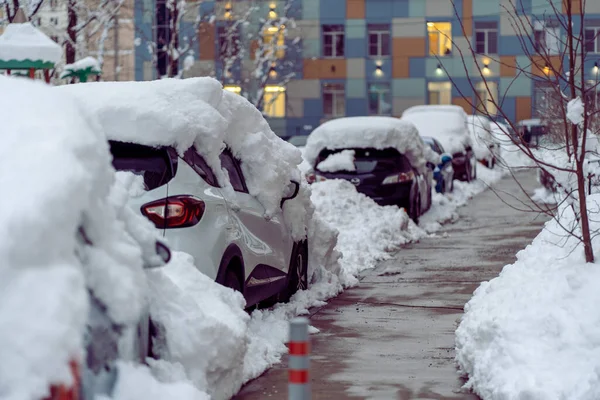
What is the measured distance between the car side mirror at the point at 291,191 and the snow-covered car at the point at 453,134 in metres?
20.0

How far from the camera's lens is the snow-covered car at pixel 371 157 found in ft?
60.7

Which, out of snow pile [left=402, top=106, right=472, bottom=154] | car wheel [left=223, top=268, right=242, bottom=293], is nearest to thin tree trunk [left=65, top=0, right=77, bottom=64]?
snow pile [left=402, top=106, right=472, bottom=154]

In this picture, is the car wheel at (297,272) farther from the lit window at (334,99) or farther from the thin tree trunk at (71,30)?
the lit window at (334,99)

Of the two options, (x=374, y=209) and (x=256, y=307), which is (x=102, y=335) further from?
(x=374, y=209)

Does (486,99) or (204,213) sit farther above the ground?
(486,99)

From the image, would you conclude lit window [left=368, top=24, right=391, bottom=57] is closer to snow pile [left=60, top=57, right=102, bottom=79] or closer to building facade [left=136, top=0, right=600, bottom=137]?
building facade [left=136, top=0, right=600, bottom=137]

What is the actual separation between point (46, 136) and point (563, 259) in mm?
4457

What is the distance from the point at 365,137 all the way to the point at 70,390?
14325mm

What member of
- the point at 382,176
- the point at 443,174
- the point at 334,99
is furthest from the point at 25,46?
the point at 334,99

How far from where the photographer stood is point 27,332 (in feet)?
13.8

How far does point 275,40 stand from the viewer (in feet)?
148

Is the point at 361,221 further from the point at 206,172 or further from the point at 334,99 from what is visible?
the point at 334,99

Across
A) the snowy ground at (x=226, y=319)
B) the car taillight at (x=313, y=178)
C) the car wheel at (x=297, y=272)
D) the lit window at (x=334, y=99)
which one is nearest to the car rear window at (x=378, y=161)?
the car taillight at (x=313, y=178)

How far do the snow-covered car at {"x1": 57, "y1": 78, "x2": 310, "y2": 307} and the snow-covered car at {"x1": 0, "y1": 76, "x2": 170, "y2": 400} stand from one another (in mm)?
2429
